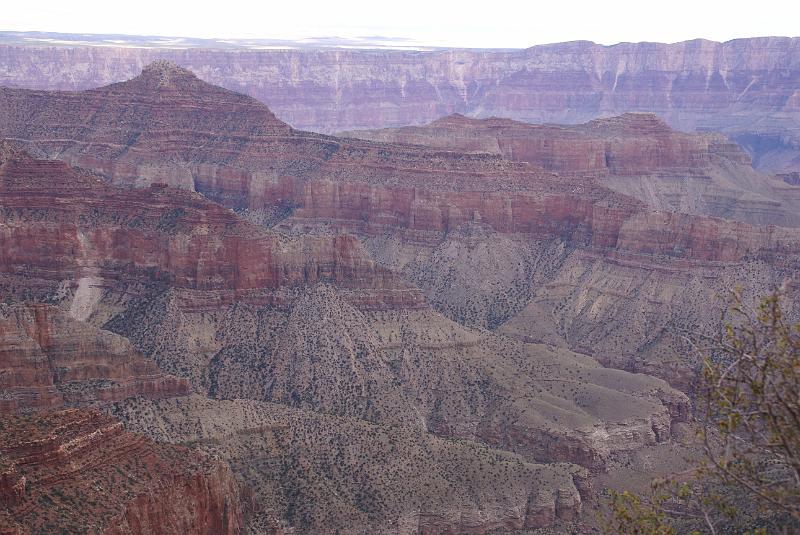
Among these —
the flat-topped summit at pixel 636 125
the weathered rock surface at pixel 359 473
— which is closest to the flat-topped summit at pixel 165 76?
the flat-topped summit at pixel 636 125

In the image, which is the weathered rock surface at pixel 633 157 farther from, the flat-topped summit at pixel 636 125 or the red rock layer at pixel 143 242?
the red rock layer at pixel 143 242

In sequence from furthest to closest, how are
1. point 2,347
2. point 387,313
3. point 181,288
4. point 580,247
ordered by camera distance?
point 580,247, point 387,313, point 181,288, point 2,347

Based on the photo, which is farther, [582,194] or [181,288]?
[582,194]

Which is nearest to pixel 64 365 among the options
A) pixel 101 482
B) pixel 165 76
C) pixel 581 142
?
pixel 101 482

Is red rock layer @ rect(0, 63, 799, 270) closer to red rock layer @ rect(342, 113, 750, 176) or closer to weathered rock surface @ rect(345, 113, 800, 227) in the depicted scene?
weathered rock surface @ rect(345, 113, 800, 227)

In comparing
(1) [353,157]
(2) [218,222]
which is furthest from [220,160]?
(2) [218,222]

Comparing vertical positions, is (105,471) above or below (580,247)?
above

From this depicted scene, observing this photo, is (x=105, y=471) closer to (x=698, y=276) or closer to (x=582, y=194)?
(x=698, y=276)
